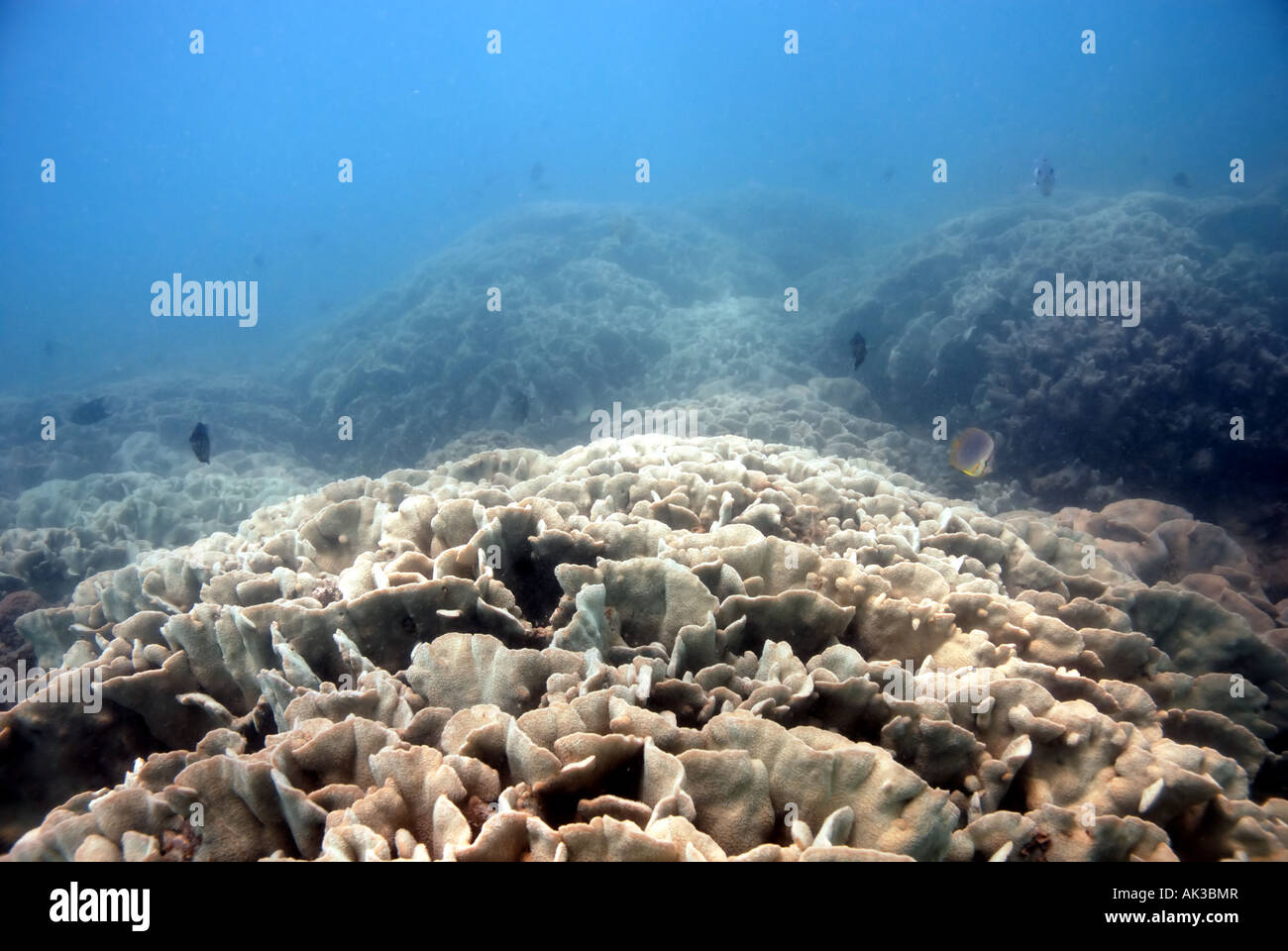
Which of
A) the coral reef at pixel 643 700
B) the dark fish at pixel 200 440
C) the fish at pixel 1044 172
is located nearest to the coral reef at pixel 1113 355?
the fish at pixel 1044 172

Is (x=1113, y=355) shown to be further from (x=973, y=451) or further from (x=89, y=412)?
(x=89, y=412)

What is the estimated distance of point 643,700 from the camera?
2412mm

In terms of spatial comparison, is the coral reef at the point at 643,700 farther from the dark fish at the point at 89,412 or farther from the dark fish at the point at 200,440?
the dark fish at the point at 89,412

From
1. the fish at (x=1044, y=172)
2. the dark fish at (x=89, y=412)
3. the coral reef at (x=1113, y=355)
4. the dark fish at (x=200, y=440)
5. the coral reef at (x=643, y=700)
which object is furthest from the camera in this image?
the dark fish at (x=89, y=412)

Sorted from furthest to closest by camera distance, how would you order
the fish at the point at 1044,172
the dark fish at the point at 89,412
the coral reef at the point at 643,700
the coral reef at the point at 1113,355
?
the dark fish at the point at 89,412, the fish at the point at 1044,172, the coral reef at the point at 1113,355, the coral reef at the point at 643,700

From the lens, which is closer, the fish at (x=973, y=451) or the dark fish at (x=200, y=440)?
the fish at (x=973, y=451)

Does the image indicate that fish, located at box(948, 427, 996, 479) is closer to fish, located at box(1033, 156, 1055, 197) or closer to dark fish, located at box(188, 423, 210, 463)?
fish, located at box(1033, 156, 1055, 197)

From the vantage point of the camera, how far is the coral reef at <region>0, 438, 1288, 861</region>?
2.01m

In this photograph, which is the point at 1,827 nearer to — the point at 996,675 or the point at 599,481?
the point at 599,481

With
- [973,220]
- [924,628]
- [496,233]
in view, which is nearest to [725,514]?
[924,628]

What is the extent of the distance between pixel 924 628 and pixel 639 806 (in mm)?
1905

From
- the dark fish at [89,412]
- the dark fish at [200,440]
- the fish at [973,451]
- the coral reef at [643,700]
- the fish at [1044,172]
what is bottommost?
the coral reef at [643,700]

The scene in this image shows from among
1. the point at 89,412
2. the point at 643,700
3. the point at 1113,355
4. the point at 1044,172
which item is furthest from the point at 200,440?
the point at 1113,355

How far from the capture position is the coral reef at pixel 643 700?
2.01 metres
